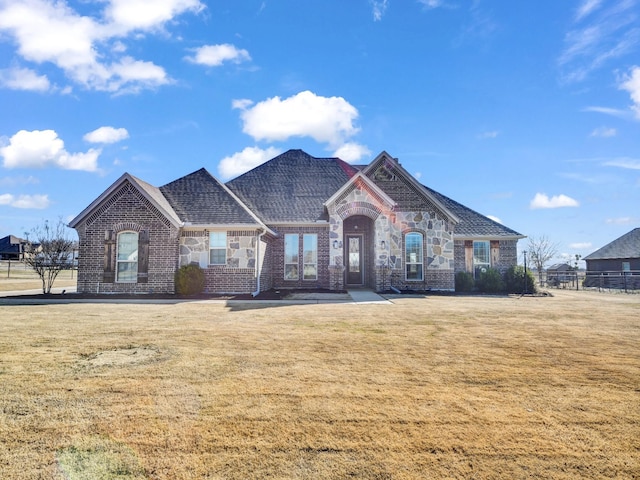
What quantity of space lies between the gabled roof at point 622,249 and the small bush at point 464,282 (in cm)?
2496

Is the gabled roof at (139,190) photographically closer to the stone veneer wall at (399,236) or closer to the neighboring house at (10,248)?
the stone veneer wall at (399,236)

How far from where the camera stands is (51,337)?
7.53 metres

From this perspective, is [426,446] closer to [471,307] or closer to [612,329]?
[612,329]

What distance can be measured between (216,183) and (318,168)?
651 centimetres

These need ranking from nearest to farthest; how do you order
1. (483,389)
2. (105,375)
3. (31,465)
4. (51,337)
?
(31,465) < (483,389) < (105,375) < (51,337)

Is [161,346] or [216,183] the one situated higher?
[216,183]

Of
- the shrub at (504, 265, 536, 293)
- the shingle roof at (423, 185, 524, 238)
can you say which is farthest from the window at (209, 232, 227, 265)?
the shrub at (504, 265, 536, 293)

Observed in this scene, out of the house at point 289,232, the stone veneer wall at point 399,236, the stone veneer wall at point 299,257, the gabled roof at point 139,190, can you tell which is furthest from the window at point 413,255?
the gabled roof at point 139,190

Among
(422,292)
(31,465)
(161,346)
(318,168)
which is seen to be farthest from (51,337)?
(318,168)

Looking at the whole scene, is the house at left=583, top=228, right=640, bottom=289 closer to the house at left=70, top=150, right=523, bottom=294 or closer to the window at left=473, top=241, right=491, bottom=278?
the window at left=473, top=241, right=491, bottom=278

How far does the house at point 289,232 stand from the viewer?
16688mm

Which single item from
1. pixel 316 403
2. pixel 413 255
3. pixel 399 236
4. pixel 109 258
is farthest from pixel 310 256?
pixel 316 403

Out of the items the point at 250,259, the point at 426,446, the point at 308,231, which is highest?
the point at 308,231

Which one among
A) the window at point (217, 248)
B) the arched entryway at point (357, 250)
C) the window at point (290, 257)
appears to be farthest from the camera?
the arched entryway at point (357, 250)
